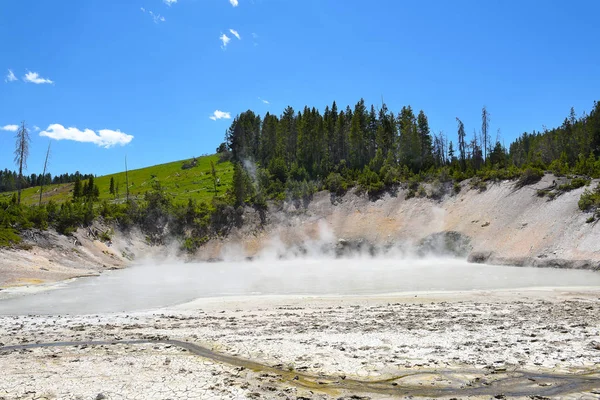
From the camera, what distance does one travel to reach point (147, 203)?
67938 mm

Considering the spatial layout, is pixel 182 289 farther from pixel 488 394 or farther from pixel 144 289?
pixel 488 394

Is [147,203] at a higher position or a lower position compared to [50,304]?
higher

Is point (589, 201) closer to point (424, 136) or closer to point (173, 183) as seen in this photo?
point (424, 136)

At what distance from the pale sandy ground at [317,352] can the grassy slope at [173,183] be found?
226 ft

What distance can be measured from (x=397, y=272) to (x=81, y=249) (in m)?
38.8

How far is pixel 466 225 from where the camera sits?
52.2 metres

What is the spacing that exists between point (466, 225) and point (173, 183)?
8404 cm

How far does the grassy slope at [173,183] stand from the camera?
96.1 meters

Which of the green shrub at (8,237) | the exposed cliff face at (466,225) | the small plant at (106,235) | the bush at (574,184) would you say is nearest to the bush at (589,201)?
the exposed cliff face at (466,225)

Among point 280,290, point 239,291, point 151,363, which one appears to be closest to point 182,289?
point 239,291

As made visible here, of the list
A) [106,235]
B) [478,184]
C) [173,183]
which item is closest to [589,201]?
[478,184]

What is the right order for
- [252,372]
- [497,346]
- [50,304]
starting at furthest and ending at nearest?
[50,304] < [497,346] < [252,372]

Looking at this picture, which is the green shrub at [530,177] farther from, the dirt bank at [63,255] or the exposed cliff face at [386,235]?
the dirt bank at [63,255]

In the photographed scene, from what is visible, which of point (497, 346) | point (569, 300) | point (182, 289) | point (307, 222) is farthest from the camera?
point (307, 222)
